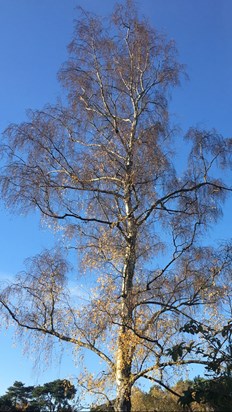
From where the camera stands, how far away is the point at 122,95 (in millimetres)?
15086

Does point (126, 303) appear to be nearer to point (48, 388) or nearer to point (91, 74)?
point (91, 74)

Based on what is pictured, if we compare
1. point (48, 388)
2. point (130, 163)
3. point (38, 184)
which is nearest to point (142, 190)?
point (130, 163)

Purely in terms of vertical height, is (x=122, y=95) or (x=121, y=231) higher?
(x=122, y=95)

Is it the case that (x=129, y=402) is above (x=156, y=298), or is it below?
below

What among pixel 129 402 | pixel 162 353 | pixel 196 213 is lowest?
pixel 129 402

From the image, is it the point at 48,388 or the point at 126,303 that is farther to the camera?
the point at 48,388

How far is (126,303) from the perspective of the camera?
10.8 meters

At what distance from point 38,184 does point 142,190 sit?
9.82 feet

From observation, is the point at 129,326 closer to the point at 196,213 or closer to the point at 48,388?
the point at 196,213

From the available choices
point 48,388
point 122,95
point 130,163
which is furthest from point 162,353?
point 48,388

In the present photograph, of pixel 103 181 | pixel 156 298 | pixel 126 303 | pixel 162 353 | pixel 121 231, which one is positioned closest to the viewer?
pixel 162 353

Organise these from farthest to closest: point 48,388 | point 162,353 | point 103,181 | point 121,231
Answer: point 48,388 < point 103,181 < point 121,231 < point 162,353

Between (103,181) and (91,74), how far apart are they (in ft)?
13.6

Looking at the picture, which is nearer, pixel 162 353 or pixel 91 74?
pixel 162 353
